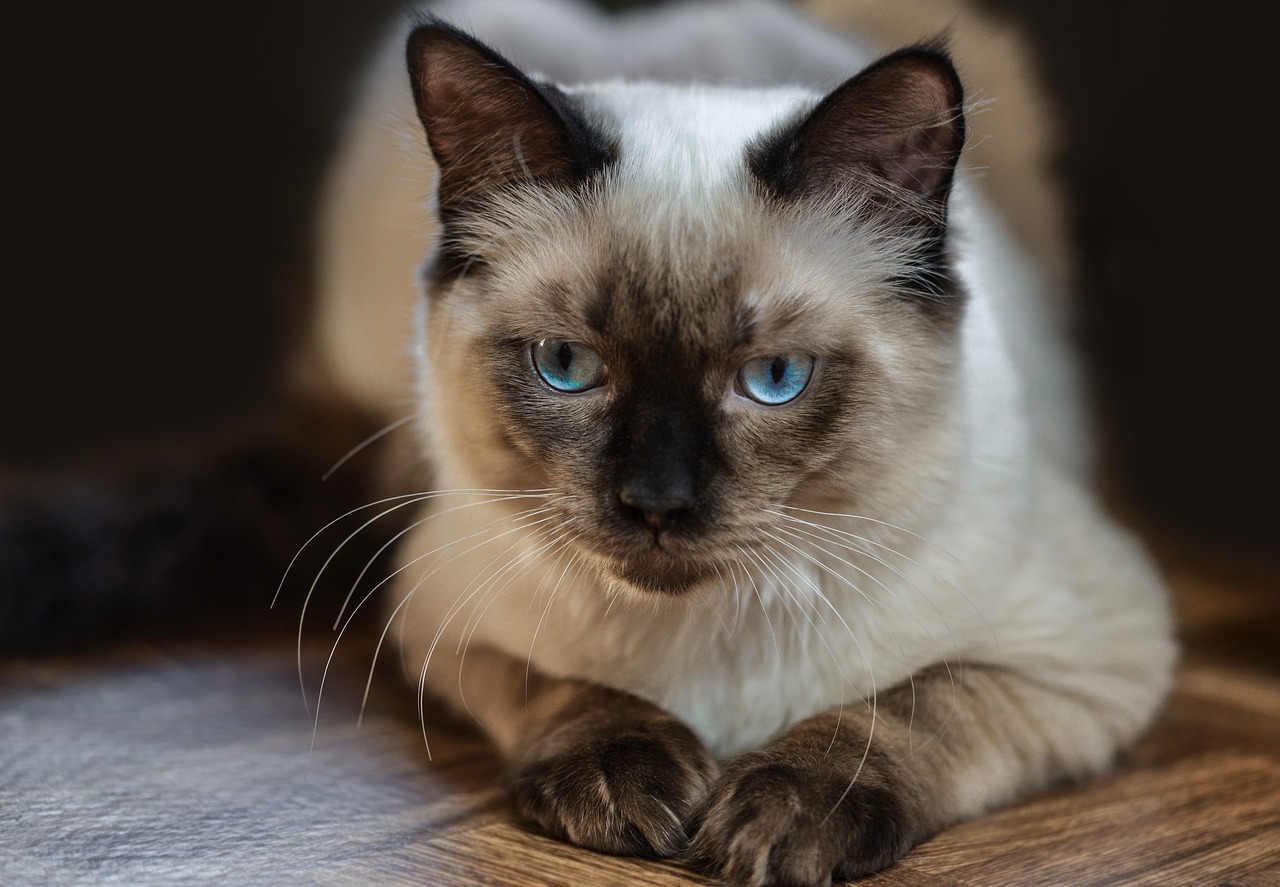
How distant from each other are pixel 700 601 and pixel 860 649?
0.67 ft

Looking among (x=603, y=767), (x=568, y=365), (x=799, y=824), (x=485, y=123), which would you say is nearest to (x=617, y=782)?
(x=603, y=767)

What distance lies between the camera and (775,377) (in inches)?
50.1

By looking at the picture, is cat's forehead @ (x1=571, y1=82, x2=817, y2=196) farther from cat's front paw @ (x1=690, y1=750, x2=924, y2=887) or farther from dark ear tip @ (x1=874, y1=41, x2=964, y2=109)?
cat's front paw @ (x1=690, y1=750, x2=924, y2=887)

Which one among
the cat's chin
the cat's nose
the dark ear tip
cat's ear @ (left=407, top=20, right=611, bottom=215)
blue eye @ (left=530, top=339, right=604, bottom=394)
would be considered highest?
the dark ear tip

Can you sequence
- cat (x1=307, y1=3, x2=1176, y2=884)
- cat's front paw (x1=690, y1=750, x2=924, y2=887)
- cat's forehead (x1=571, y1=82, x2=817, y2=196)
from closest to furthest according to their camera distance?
cat's front paw (x1=690, y1=750, x2=924, y2=887) < cat (x1=307, y1=3, x2=1176, y2=884) < cat's forehead (x1=571, y1=82, x2=817, y2=196)

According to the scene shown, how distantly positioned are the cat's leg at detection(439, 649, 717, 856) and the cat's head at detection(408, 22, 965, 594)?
0.17m

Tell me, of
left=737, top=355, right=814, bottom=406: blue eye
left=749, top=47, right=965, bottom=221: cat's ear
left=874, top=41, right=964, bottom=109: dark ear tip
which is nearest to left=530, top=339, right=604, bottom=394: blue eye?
left=737, top=355, right=814, bottom=406: blue eye

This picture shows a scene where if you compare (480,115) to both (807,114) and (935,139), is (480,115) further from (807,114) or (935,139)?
(935,139)

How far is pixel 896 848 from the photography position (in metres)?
1.20

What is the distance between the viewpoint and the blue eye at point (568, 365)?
50.9 inches

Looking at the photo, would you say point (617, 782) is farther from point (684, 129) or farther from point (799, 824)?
point (684, 129)

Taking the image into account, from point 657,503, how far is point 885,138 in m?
0.49

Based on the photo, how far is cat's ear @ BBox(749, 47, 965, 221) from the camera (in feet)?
4.07

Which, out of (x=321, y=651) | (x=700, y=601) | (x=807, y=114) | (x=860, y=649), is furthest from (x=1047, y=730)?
(x=321, y=651)
